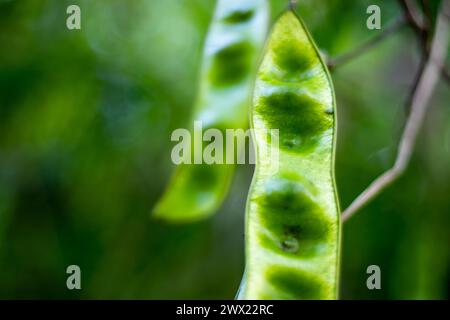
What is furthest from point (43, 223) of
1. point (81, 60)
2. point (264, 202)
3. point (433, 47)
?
point (264, 202)

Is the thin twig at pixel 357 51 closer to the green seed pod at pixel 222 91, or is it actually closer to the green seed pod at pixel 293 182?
the green seed pod at pixel 222 91

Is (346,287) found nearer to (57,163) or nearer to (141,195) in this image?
(141,195)

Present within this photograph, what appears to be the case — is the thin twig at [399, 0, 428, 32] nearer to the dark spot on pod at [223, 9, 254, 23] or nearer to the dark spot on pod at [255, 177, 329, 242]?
the dark spot on pod at [223, 9, 254, 23]

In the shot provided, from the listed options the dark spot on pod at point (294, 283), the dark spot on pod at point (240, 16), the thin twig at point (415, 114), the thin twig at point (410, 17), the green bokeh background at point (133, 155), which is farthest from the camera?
the green bokeh background at point (133, 155)

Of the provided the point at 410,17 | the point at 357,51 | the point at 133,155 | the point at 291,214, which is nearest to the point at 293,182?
the point at 291,214

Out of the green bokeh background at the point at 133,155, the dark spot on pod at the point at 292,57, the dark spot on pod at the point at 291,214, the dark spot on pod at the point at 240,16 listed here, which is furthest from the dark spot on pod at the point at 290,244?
the green bokeh background at the point at 133,155

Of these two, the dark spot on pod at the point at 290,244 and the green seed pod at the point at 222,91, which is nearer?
the dark spot on pod at the point at 290,244
